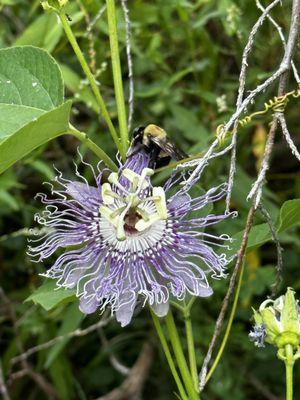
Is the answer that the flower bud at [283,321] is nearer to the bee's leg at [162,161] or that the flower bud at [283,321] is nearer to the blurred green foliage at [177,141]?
the bee's leg at [162,161]

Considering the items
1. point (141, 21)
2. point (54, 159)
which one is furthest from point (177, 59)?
point (54, 159)

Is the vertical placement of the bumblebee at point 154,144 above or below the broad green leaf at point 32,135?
above

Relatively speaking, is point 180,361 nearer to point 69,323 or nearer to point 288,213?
point 288,213

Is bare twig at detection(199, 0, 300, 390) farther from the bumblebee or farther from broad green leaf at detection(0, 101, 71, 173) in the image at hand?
broad green leaf at detection(0, 101, 71, 173)

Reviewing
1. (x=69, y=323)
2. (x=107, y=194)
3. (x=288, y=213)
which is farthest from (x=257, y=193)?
(x=69, y=323)

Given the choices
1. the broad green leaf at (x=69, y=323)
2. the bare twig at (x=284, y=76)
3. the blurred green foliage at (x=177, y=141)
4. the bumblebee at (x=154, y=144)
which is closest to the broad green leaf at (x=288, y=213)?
the bare twig at (x=284, y=76)

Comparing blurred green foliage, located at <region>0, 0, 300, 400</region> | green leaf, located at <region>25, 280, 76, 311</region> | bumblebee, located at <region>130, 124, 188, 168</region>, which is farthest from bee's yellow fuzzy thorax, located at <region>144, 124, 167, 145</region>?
blurred green foliage, located at <region>0, 0, 300, 400</region>
